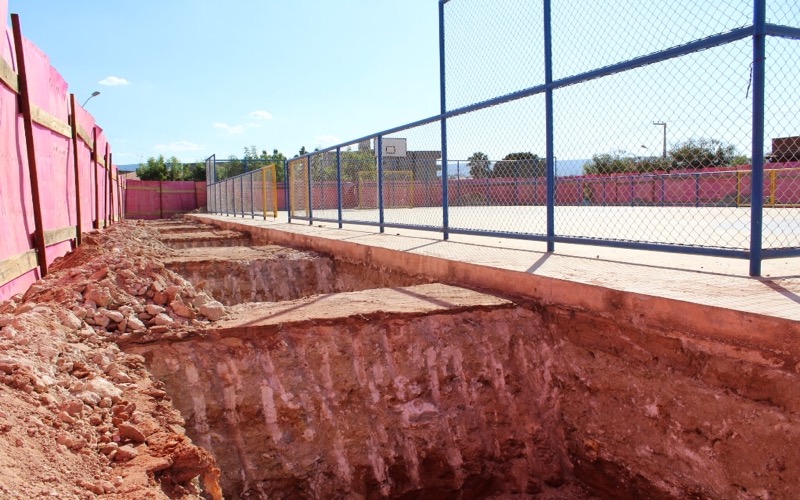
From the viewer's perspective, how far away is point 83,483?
2186mm

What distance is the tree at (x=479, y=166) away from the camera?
Answer: 706cm

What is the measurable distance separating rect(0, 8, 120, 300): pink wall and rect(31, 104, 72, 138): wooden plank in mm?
47

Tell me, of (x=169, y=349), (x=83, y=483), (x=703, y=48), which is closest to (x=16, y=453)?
(x=83, y=483)

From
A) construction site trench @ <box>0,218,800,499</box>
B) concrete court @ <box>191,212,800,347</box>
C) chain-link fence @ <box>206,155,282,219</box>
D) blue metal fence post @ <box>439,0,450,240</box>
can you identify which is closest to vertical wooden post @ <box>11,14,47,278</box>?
construction site trench @ <box>0,218,800,499</box>

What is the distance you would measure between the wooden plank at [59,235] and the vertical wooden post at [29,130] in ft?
1.04

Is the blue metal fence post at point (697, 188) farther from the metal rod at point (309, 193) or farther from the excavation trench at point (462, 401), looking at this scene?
the excavation trench at point (462, 401)

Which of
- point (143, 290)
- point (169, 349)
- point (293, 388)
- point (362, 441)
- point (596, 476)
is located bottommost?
point (596, 476)

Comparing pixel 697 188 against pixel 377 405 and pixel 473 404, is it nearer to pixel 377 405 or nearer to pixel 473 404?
pixel 473 404

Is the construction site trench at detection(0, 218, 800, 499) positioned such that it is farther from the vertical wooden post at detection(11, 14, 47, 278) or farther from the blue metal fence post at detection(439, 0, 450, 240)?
the blue metal fence post at detection(439, 0, 450, 240)

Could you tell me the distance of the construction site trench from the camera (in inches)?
120

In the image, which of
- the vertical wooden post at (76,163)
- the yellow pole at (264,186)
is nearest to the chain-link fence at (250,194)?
the yellow pole at (264,186)

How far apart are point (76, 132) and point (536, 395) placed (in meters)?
7.51

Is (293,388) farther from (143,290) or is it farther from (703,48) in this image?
(703,48)

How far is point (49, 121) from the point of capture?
258 inches
